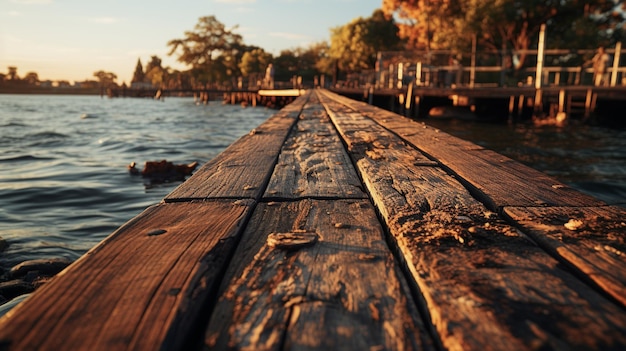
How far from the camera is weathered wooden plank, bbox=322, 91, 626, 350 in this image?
2.51 feet

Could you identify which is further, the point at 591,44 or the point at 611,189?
the point at 591,44

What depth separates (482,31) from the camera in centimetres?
2391

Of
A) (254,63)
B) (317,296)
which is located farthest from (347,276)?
(254,63)

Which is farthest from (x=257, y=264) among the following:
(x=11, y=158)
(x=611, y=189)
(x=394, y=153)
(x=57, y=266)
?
(x=11, y=158)

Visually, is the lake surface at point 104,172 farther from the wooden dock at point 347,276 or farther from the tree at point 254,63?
the tree at point 254,63

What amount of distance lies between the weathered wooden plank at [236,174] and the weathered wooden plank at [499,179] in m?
0.95

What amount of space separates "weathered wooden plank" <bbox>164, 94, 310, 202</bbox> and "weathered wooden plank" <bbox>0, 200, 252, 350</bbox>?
413mm

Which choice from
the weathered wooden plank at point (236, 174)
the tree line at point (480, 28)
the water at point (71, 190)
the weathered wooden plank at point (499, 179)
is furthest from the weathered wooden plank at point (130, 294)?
the tree line at point (480, 28)

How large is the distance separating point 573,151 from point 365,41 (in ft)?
142

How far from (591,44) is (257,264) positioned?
89.5ft

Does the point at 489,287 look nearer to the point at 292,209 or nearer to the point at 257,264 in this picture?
the point at 257,264

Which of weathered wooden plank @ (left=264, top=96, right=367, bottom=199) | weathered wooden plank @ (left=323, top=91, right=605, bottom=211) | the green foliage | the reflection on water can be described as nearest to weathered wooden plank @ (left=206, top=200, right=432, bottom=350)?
weathered wooden plank @ (left=264, top=96, right=367, bottom=199)

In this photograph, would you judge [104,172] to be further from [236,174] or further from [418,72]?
[418,72]

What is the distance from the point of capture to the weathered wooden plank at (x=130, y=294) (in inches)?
29.9
